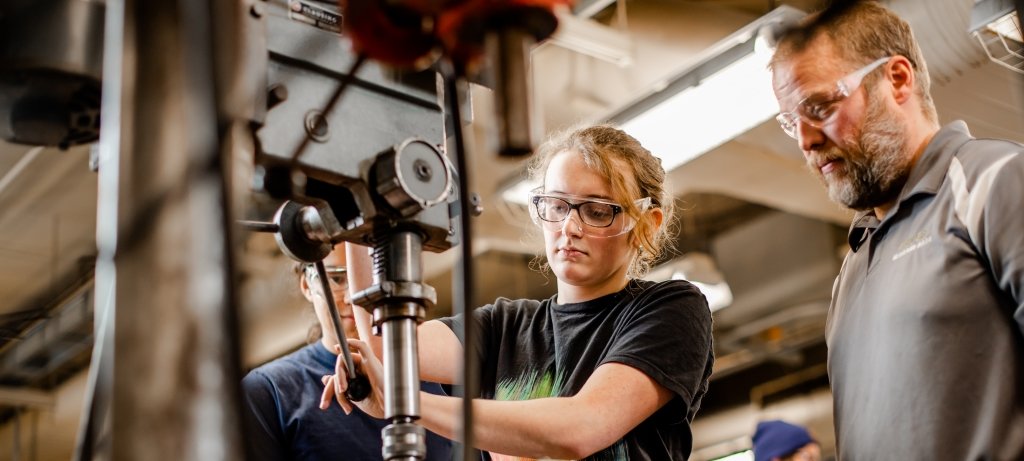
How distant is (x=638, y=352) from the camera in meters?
1.55

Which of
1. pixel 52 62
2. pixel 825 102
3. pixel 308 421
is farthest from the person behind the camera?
pixel 308 421

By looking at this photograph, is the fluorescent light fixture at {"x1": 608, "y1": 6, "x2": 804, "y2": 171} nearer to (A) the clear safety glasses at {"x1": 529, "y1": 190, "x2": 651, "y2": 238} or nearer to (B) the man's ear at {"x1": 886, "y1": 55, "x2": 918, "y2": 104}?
(B) the man's ear at {"x1": 886, "y1": 55, "x2": 918, "y2": 104}

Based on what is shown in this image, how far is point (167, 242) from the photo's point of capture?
71cm

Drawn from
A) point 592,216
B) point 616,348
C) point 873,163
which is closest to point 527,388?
point 616,348

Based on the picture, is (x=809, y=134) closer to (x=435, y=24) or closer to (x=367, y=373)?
(x=367, y=373)

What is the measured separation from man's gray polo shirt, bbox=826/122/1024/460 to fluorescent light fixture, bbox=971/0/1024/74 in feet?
3.80

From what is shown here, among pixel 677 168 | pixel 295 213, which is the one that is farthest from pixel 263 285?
pixel 295 213

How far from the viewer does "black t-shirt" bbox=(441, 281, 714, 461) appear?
5.13ft

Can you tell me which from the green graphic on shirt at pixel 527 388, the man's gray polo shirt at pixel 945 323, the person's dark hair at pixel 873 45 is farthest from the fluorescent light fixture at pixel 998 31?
the green graphic on shirt at pixel 527 388

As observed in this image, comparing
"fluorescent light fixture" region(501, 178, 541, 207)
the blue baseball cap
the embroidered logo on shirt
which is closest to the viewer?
the embroidered logo on shirt

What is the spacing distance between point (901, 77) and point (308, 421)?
4.08 ft

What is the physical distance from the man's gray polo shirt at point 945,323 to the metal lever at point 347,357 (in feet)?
2.66

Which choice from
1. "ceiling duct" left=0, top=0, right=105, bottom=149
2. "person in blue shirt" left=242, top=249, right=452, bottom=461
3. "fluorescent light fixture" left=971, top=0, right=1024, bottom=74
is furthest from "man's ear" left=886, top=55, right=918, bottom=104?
"ceiling duct" left=0, top=0, right=105, bottom=149

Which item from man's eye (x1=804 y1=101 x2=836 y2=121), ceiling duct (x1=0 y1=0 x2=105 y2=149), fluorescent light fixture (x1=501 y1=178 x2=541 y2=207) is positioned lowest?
ceiling duct (x1=0 y1=0 x2=105 y2=149)
